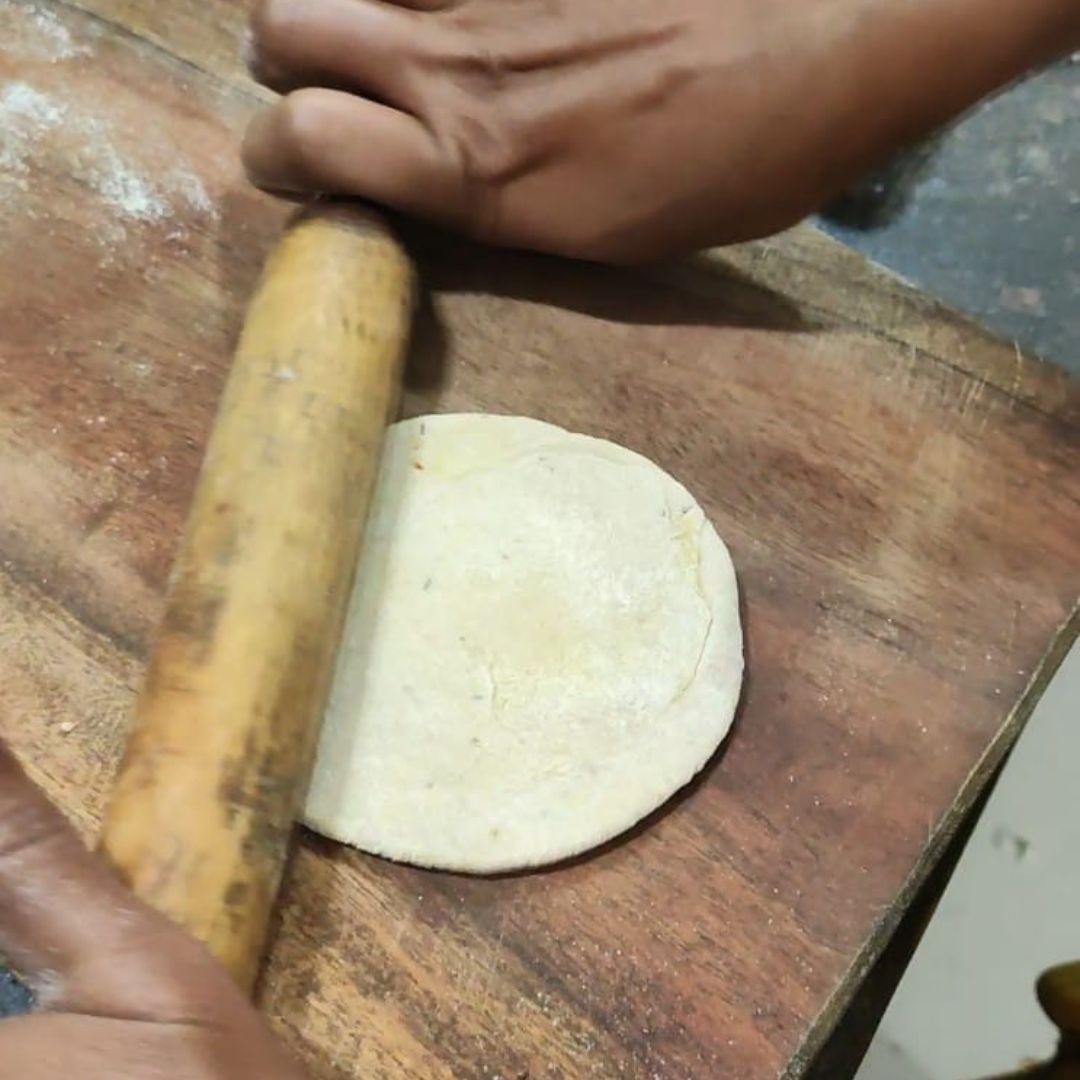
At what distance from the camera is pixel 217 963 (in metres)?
0.64

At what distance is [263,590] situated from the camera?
0.81 meters

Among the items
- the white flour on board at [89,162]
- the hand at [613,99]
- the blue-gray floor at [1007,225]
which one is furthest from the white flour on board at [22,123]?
the blue-gray floor at [1007,225]

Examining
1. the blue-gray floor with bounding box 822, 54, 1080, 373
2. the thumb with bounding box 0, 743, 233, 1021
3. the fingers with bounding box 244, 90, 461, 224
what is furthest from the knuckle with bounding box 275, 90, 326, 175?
the blue-gray floor with bounding box 822, 54, 1080, 373

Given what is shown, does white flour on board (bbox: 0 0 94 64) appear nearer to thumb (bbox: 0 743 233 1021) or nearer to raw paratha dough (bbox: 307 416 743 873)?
raw paratha dough (bbox: 307 416 743 873)

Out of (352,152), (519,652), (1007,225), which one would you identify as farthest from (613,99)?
(1007,225)

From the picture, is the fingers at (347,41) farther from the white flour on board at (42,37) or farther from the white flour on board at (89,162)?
the white flour on board at (42,37)

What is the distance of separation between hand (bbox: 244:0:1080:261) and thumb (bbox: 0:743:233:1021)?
0.58 metres

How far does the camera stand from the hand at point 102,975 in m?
0.57

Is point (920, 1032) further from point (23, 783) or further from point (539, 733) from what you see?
point (23, 783)

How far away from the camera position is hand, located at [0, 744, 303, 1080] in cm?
57

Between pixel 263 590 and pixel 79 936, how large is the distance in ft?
0.85

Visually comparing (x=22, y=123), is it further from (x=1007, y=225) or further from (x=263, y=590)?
(x=1007, y=225)

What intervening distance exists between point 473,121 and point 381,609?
41 centimetres

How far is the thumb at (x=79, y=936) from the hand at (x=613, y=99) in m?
0.58
